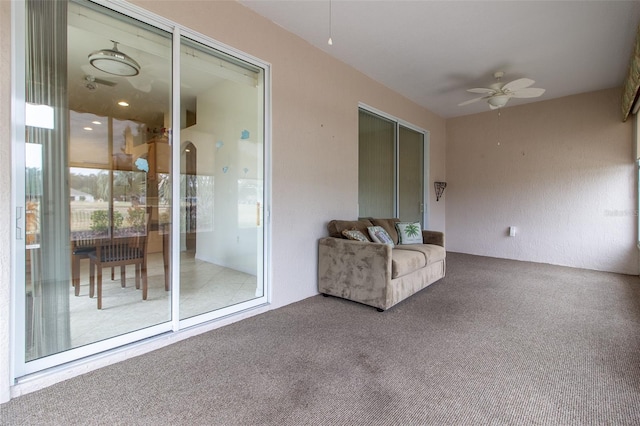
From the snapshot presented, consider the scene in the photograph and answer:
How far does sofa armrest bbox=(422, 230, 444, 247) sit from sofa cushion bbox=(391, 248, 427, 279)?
835 mm

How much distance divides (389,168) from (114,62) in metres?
3.96

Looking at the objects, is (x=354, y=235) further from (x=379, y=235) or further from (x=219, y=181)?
(x=219, y=181)

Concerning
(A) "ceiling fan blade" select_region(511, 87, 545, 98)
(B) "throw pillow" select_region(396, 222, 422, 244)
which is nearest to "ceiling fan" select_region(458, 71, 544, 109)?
(A) "ceiling fan blade" select_region(511, 87, 545, 98)

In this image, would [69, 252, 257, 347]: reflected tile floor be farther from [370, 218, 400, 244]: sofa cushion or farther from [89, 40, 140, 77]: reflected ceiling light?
[370, 218, 400, 244]: sofa cushion

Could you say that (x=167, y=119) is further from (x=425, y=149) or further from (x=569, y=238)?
(x=569, y=238)

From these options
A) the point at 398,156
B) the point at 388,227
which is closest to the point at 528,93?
the point at 398,156

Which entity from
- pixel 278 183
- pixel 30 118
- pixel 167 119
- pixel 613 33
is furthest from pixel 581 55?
pixel 30 118

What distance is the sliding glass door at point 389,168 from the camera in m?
4.43

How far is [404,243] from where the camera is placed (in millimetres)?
4141

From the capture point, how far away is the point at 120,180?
225 cm

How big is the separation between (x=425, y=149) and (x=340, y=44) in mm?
3264

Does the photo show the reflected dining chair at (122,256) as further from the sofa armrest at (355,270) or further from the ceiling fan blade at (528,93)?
the ceiling fan blade at (528,93)

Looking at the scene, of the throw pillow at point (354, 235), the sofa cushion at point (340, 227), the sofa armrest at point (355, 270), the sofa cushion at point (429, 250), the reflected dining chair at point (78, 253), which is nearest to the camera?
the reflected dining chair at point (78, 253)

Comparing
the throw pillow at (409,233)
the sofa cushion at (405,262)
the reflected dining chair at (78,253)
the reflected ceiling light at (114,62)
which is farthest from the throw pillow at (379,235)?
the reflected ceiling light at (114,62)
